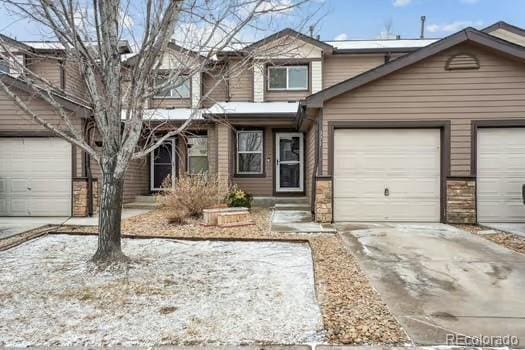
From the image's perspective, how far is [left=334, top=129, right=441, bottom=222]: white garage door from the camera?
975 cm

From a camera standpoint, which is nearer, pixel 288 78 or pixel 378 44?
pixel 288 78

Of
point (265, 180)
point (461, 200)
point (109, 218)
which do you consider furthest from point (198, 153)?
point (109, 218)

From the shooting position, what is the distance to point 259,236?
7754 millimetres

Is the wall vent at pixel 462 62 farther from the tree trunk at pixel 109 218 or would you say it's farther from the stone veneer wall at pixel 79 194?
the stone veneer wall at pixel 79 194

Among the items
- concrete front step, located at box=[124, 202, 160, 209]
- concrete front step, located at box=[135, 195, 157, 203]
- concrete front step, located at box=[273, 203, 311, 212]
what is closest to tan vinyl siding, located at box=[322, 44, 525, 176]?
concrete front step, located at box=[273, 203, 311, 212]

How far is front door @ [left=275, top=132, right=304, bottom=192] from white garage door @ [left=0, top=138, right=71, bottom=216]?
6672 millimetres

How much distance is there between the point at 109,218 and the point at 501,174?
29.0 feet

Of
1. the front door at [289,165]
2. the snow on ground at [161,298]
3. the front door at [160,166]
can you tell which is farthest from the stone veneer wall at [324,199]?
the front door at [160,166]

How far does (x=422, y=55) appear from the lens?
935cm

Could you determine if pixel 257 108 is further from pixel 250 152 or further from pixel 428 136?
pixel 428 136

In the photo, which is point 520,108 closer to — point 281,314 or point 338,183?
point 338,183

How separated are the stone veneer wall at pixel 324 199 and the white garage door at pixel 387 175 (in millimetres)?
252

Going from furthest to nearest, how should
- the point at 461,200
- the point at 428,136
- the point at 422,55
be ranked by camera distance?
the point at 428,136
the point at 461,200
the point at 422,55

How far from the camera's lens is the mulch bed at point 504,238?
6.90 meters
